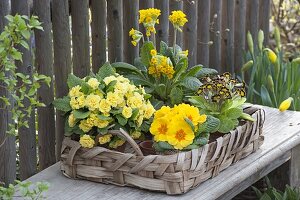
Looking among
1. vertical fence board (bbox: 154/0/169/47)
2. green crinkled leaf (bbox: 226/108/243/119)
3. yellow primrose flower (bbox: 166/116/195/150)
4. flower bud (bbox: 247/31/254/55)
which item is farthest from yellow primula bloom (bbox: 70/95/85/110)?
flower bud (bbox: 247/31/254/55)

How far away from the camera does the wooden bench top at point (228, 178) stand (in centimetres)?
246

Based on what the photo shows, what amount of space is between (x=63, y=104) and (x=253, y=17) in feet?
5.82

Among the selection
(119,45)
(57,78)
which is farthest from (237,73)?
(57,78)

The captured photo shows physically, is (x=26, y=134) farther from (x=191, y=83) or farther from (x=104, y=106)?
(x=191, y=83)

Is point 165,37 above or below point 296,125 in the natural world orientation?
above

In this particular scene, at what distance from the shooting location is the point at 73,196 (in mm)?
2465

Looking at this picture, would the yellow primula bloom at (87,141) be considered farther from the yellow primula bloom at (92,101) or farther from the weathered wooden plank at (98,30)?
the weathered wooden plank at (98,30)

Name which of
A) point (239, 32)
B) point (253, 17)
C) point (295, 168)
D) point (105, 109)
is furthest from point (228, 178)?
point (253, 17)

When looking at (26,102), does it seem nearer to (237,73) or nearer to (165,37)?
(165,37)

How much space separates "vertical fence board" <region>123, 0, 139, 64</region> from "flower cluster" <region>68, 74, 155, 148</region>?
55 centimetres

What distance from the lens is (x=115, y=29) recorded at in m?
3.02

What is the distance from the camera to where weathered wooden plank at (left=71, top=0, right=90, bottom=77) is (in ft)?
9.26

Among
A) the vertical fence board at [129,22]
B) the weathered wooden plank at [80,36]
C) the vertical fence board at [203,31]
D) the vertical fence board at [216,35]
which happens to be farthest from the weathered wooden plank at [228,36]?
the weathered wooden plank at [80,36]

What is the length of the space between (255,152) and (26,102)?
91 centimetres
